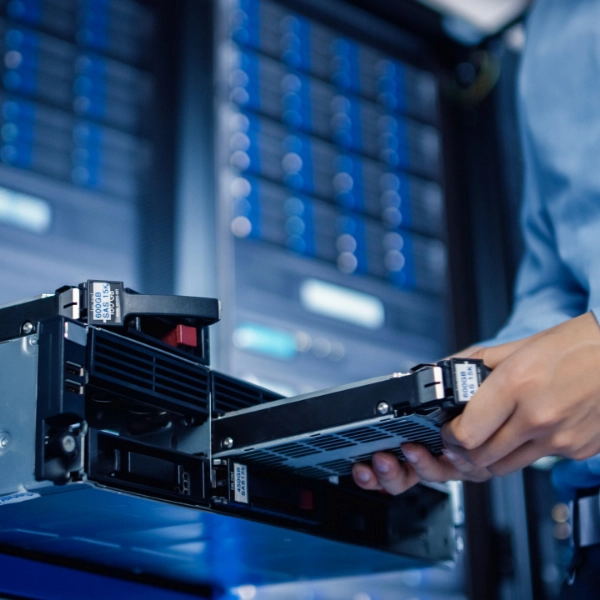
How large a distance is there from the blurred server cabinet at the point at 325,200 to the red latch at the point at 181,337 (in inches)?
41.4

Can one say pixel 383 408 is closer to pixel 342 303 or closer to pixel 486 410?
pixel 486 410

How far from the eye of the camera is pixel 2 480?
0.79m

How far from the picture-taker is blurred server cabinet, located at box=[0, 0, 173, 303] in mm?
1926

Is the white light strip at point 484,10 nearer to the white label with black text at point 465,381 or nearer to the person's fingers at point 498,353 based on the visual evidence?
the person's fingers at point 498,353

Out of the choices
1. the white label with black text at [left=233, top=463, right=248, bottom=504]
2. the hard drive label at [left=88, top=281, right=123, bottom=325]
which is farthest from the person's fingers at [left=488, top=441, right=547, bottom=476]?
the hard drive label at [left=88, top=281, right=123, bottom=325]

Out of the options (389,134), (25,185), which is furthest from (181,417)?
(389,134)

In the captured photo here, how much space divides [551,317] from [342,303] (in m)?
1.20

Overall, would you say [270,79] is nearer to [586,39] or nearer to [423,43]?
[423,43]

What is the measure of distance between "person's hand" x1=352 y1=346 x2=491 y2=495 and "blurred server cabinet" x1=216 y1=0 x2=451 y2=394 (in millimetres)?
1017

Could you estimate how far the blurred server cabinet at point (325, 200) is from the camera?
2.24 metres

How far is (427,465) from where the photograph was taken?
3.21 feet

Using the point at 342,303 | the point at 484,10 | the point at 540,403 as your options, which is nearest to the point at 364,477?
the point at 540,403

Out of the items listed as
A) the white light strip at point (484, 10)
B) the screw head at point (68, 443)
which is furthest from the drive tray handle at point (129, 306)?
the white light strip at point (484, 10)

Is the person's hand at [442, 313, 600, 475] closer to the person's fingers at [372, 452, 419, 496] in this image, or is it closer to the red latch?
the person's fingers at [372, 452, 419, 496]
